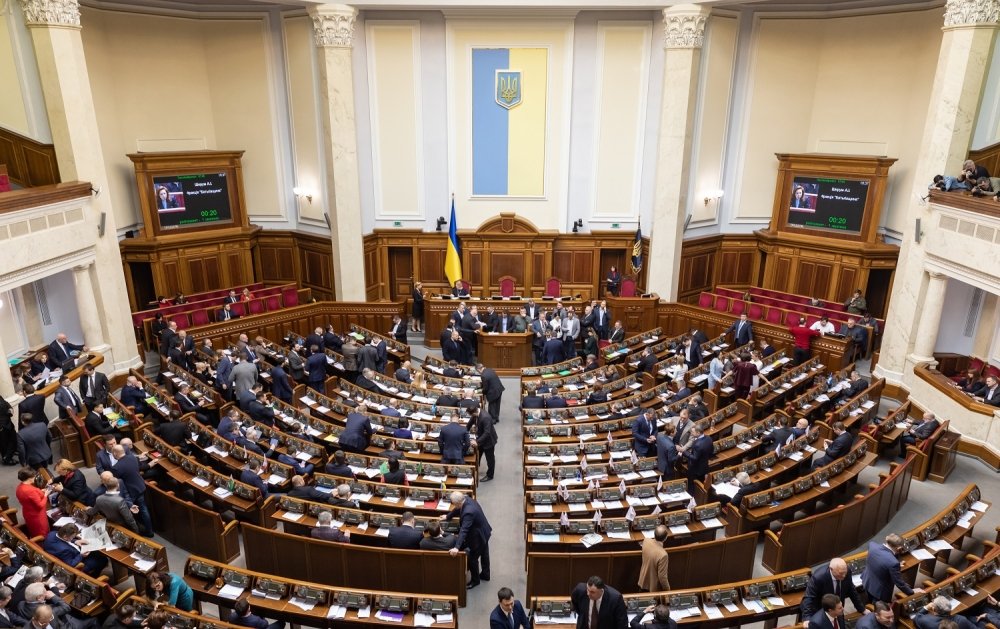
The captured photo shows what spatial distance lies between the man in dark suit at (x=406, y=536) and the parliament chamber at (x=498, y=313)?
21cm

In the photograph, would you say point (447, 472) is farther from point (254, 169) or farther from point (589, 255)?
point (254, 169)

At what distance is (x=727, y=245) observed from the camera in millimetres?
19609

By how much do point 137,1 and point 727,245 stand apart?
1748 cm

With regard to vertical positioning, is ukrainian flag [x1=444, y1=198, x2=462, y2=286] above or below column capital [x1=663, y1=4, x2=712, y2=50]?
below

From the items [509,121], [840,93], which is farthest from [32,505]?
[840,93]

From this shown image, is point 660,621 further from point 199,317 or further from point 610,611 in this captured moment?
point 199,317

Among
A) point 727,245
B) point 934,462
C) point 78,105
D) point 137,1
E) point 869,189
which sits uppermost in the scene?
point 137,1

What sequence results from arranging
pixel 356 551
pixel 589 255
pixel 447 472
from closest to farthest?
pixel 356 551 < pixel 447 472 < pixel 589 255

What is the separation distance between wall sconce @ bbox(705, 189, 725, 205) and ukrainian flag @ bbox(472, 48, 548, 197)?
4.71 m

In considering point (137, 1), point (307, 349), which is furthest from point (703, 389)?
point (137, 1)

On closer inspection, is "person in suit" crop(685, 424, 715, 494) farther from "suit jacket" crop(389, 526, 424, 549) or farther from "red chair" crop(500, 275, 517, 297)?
"red chair" crop(500, 275, 517, 297)

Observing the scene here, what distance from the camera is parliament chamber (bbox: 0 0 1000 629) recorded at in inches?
310

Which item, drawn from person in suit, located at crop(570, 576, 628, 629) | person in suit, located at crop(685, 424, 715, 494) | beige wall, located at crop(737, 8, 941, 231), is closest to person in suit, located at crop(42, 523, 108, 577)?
person in suit, located at crop(570, 576, 628, 629)

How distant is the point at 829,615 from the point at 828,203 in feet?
47.5
